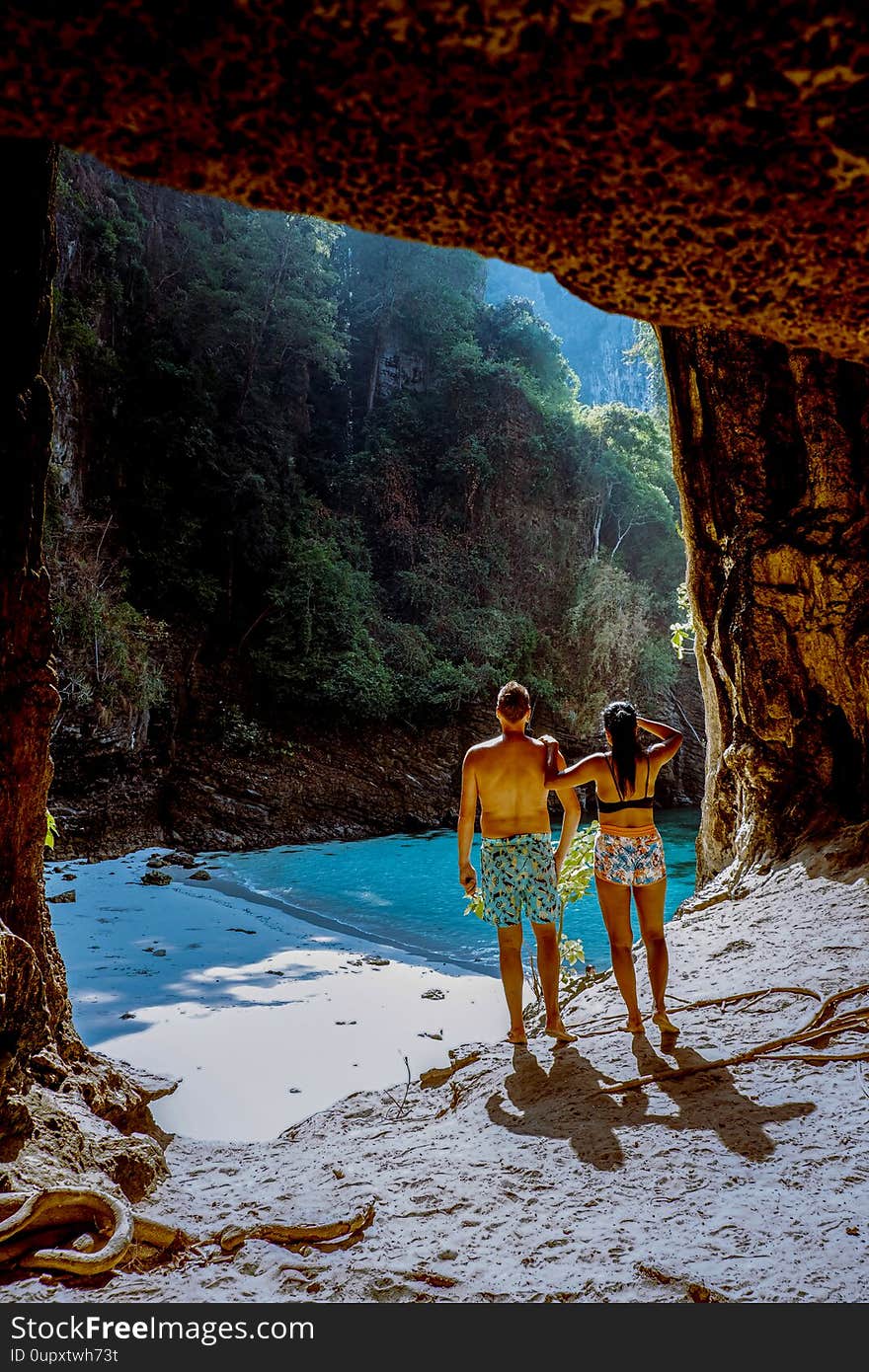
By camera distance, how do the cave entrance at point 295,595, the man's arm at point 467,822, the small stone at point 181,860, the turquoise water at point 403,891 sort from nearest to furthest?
1. the man's arm at point 467,822
2. the cave entrance at point 295,595
3. the turquoise water at point 403,891
4. the small stone at point 181,860

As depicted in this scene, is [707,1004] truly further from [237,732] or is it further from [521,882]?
[237,732]

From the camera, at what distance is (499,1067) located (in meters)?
3.72

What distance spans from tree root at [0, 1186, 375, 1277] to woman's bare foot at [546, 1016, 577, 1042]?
4.97 feet

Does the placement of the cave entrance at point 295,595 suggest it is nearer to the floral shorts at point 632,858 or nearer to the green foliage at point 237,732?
the green foliage at point 237,732

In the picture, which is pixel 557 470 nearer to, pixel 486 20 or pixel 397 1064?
pixel 397 1064

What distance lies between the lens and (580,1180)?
2.49 meters

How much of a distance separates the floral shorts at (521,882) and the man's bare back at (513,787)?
6 centimetres

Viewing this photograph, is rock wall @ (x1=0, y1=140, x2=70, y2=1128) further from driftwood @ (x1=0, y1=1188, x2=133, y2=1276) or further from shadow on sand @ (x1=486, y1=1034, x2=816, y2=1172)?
shadow on sand @ (x1=486, y1=1034, x2=816, y2=1172)

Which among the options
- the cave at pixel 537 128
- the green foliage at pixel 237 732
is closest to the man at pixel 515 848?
the cave at pixel 537 128

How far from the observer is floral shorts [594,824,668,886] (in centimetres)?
357

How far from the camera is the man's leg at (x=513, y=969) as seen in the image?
377 centimetres

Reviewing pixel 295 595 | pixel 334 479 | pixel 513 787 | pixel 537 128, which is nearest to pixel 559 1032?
pixel 513 787

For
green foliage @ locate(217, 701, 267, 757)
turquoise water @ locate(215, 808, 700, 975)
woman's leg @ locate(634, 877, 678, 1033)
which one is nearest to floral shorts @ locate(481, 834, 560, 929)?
woman's leg @ locate(634, 877, 678, 1033)

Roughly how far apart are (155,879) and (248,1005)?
499cm
